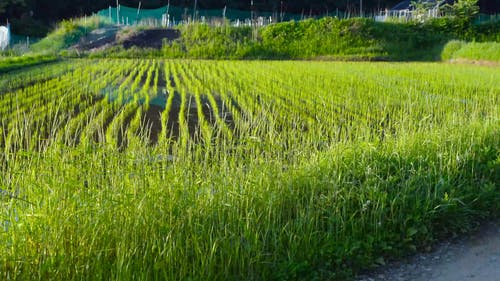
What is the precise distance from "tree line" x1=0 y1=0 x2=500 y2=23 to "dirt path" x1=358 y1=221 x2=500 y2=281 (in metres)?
29.9

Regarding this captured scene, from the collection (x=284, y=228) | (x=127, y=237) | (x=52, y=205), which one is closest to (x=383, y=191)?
(x=284, y=228)

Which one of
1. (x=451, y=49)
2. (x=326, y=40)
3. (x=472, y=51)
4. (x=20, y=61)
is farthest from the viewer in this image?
(x=326, y=40)

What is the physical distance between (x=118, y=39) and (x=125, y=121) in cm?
1724

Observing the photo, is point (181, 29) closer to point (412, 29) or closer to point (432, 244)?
point (412, 29)

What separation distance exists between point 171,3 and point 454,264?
118ft

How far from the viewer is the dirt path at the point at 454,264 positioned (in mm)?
3229

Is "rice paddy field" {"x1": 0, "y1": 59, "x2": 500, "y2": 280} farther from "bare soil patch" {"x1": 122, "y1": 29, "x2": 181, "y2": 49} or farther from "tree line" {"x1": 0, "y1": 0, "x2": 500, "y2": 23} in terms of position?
"tree line" {"x1": 0, "y1": 0, "x2": 500, "y2": 23}

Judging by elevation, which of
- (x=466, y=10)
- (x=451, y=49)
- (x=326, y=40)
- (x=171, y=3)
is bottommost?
(x=451, y=49)

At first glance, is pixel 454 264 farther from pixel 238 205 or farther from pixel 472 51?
pixel 472 51

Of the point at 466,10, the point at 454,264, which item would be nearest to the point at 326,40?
the point at 466,10

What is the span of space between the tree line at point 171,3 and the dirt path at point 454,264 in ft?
98.1

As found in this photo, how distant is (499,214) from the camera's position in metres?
4.16

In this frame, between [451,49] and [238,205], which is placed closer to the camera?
[238,205]

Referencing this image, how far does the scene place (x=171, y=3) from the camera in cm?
3716
